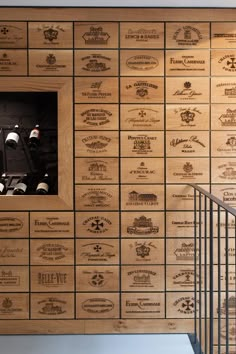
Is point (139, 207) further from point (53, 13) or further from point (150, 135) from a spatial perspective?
point (53, 13)

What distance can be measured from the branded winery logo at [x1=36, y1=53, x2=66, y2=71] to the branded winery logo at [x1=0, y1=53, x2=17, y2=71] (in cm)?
15

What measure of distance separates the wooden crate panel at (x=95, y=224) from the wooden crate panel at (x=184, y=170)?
0.40 meters

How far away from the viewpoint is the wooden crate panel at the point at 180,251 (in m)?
3.02

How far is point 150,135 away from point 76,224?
2.24 feet

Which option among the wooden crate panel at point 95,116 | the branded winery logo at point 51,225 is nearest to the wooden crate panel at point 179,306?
the branded winery logo at point 51,225

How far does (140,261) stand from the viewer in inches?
119

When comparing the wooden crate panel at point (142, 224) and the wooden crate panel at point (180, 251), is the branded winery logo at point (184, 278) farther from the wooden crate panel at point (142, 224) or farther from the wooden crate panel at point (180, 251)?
the wooden crate panel at point (142, 224)

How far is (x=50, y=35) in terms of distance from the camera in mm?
2963

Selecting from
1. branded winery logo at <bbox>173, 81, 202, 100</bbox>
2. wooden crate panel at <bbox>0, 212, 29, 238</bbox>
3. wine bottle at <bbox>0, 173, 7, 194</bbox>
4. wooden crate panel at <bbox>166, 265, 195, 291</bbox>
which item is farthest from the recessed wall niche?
wooden crate panel at <bbox>166, 265, 195, 291</bbox>

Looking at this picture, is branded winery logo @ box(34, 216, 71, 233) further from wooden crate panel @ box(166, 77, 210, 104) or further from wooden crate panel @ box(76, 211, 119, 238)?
wooden crate panel @ box(166, 77, 210, 104)

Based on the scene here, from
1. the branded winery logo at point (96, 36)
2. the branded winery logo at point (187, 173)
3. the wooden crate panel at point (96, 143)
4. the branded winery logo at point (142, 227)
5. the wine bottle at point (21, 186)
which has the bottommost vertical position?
the branded winery logo at point (142, 227)

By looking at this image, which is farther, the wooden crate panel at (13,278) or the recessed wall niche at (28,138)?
the recessed wall niche at (28,138)

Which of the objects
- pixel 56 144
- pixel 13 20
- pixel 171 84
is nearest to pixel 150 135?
pixel 171 84

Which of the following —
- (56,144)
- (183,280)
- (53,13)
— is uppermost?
(53,13)
